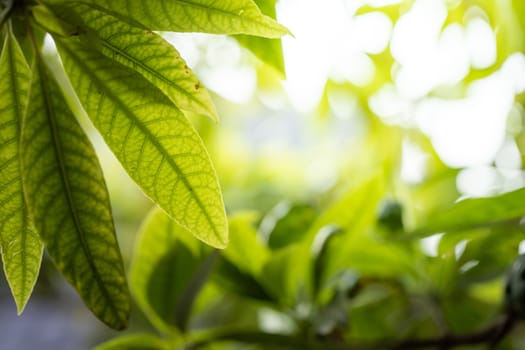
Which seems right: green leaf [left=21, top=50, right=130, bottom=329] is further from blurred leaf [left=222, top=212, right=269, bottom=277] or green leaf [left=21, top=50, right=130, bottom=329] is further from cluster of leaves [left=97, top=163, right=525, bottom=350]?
blurred leaf [left=222, top=212, right=269, bottom=277]

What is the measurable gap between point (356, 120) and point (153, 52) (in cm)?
99

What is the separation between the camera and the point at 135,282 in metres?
0.74

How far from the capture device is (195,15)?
406mm

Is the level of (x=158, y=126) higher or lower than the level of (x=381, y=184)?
higher

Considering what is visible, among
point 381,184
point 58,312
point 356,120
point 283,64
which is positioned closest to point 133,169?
point 283,64

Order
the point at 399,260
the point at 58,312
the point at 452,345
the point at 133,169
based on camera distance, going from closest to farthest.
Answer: the point at 133,169 < the point at 452,345 < the point at 399,260 < the point at 58,312

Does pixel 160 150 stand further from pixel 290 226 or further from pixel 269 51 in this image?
pixel 290 226

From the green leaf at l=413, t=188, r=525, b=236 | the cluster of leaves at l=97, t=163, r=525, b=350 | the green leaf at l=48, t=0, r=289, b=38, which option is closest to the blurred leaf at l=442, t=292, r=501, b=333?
the cluster of leaves at l=97, t=163, r=525, b=350

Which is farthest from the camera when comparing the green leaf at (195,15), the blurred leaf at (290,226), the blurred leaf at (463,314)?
the blurred leaf at (463,314)

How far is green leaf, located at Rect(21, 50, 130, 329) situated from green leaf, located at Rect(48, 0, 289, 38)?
0.07 metres

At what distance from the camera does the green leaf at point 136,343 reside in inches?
26.9

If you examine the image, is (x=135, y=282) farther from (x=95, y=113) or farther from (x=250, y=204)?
(x=250, y=204)

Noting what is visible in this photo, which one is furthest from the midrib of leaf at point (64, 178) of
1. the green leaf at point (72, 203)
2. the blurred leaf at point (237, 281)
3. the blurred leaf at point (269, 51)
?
the blurred leaf at point (237, 281)

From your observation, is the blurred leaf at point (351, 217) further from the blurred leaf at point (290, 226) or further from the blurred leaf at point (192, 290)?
the blurred leaf at point (192, 290)
